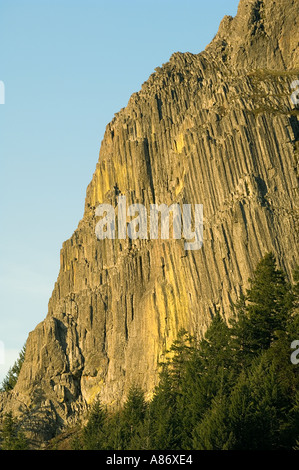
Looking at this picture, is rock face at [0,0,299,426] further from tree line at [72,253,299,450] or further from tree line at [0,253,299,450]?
tree line at [72,253,299,450]

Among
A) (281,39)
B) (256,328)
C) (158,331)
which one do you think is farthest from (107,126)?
(256,328)

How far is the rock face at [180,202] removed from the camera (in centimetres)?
9012

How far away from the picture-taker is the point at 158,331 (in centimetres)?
9281
